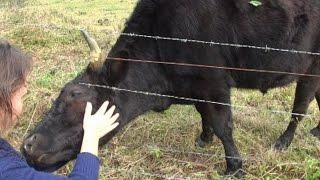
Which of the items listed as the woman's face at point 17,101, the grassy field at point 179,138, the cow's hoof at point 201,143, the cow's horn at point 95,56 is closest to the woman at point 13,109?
the woman's face at point 17,101

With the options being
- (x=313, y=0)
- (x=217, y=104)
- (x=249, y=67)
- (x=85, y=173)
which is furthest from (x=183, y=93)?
(x=85, y=173)

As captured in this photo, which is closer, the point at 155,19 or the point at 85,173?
the point at 85,173

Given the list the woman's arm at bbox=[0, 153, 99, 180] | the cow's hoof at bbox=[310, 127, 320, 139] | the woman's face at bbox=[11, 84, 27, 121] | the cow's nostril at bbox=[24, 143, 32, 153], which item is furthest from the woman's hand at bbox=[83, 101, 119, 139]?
the cow's hoof at bbox=[310, 127, 320, 139]

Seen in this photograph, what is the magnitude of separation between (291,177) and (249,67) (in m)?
1.22

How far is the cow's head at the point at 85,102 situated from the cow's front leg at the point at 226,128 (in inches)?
18.7

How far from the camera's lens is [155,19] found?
5113mm

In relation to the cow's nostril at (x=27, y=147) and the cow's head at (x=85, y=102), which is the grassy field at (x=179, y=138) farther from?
the cow's nostril at (x=27, y=147)

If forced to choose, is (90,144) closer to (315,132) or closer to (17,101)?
(17,101)

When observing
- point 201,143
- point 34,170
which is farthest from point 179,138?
point 34,170

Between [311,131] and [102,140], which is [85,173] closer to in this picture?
[102,140]

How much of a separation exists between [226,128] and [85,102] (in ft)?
5.01

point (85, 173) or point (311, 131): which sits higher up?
point (85, 173)

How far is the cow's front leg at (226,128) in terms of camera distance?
5246mm

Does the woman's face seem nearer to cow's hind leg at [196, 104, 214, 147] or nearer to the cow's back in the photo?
the cow's back
